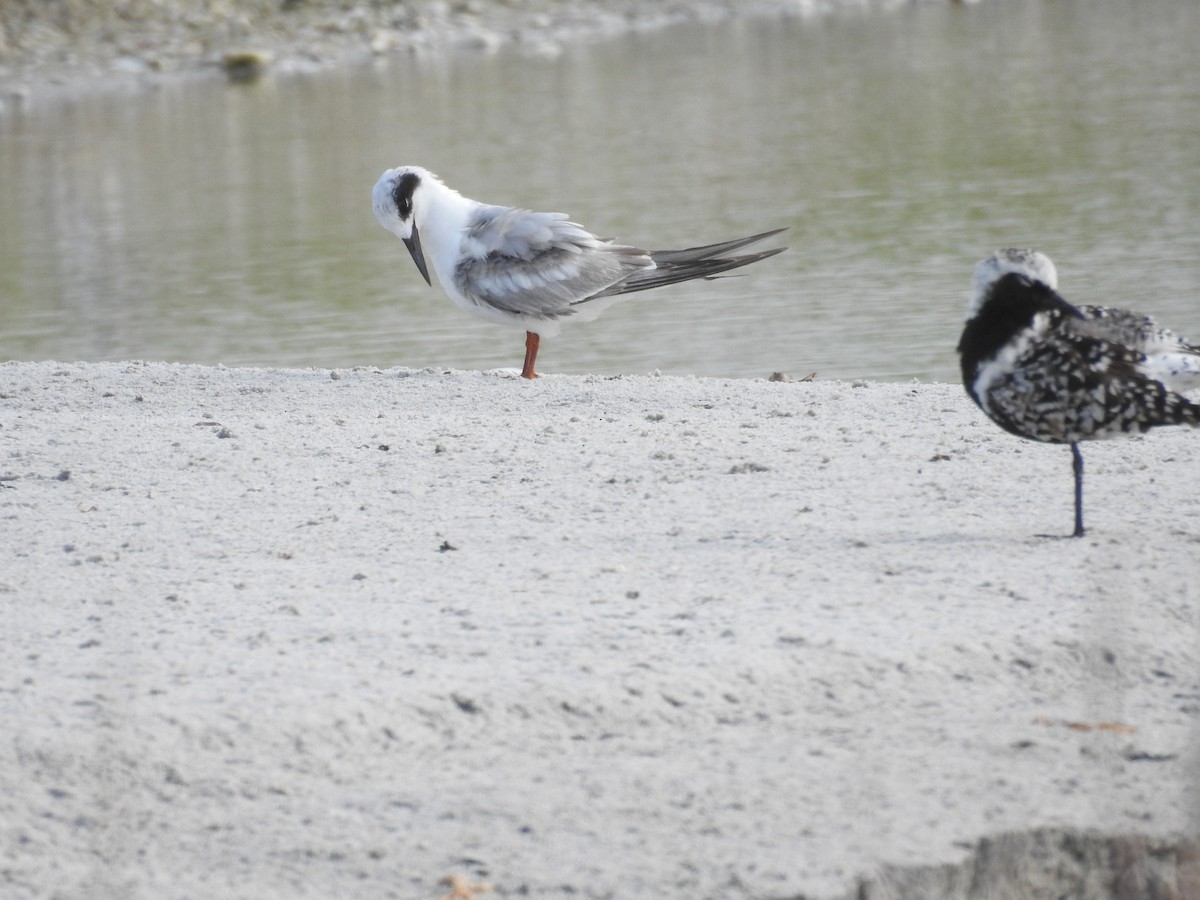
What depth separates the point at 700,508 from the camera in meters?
4.85

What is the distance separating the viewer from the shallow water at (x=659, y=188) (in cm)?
897

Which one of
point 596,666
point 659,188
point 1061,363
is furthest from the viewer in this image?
point 659,188

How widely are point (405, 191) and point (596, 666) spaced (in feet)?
12.6

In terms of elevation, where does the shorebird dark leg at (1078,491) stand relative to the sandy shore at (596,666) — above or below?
above

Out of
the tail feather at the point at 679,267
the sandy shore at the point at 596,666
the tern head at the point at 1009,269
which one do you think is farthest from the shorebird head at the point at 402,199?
the tern head at the point at 1009,269

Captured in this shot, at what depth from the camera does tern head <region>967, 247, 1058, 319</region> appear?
14.1 ft

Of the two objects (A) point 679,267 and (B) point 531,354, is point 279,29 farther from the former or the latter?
(B) point 531,354

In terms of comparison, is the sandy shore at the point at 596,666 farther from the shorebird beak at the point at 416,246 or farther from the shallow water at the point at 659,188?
the shallow water at the point at 659,188

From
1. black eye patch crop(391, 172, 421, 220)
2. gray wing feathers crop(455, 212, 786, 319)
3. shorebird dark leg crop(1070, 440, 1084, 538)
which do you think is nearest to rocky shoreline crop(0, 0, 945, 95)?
black eye patch crop(391, 172, 421, 220)

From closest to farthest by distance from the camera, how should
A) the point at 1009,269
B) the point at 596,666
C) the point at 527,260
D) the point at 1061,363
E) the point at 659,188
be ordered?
1. the point at 596,666
2. the point at 1061,363
3. the point at 1009,269
4. the point at 527,260
5. the point at 659,188

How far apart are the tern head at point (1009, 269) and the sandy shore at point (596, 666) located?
648 millimetres

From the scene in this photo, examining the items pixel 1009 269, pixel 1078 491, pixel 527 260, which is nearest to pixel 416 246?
pixel 527 260

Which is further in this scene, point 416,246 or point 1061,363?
point 416,246

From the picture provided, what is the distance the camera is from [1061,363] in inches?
164
